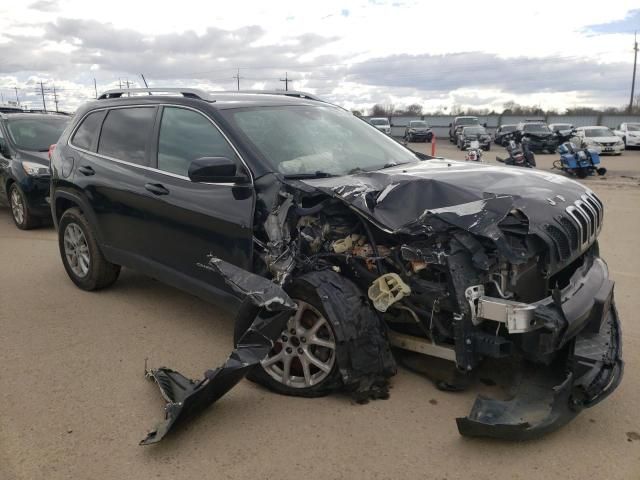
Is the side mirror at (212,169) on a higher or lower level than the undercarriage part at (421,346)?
higher

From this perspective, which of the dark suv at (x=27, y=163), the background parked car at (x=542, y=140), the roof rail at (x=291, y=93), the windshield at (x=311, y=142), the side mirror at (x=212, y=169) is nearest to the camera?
the side mirror at (x=212, y=169)

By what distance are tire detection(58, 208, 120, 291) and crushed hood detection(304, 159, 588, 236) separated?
2.75m

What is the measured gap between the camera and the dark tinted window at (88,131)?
527 cm

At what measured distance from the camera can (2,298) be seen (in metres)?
5.45

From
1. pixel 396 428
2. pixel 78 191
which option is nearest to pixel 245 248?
pixel 396 428

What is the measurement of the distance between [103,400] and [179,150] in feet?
6.24

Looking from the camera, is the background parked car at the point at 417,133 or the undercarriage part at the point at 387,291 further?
the background parked car at the point at 417,133

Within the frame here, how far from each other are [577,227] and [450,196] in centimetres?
76

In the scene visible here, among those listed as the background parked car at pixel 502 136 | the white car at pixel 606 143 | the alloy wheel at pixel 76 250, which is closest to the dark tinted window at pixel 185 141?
the alloy wheel at pixel 76 250

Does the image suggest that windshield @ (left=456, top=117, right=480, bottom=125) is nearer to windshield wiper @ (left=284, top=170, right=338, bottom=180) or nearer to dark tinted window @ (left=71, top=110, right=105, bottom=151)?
dark tinted window @ (left=71, top=110, right=105, bottom=151)

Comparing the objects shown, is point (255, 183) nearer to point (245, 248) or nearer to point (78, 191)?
point (245, 248)

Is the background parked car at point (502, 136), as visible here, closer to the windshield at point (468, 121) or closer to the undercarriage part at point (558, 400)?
the windshield at point (468, 121)

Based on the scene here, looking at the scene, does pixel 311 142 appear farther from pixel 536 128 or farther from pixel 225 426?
pixel 536 128

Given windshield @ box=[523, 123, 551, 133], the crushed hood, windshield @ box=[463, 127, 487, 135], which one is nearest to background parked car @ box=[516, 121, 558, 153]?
windshield @ box=[523, 123, 551, 133]
